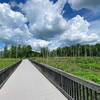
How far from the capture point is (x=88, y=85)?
6.80m

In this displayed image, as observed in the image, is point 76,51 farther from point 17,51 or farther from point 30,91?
point 30,91

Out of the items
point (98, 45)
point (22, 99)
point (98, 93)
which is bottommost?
point (22, 99)

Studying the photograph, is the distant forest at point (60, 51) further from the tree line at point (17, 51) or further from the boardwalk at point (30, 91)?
the boardwalk at point (30, 91)

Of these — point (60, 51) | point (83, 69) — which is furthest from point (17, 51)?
point (83, 69)

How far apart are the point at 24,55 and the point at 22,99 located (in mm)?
180859

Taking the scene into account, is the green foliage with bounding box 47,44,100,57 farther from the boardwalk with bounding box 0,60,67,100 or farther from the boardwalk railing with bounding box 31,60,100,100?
the boardwalk railing with bounding box 31,60,100,100

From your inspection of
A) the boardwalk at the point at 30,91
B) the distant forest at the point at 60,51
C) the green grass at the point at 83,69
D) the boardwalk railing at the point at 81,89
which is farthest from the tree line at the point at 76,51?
the boardwalk railing at the point at 81,89

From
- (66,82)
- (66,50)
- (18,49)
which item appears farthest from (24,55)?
(66,82)

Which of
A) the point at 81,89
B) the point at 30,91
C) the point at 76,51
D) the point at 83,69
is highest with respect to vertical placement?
the point at 76,51

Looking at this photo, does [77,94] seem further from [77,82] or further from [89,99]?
[89,99]

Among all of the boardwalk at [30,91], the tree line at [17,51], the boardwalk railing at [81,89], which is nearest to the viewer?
the boardwalk railing at [81,89]

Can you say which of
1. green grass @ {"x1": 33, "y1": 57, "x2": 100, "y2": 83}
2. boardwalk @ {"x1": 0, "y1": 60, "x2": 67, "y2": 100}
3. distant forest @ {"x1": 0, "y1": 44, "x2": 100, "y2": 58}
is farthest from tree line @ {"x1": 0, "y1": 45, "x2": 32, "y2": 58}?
boardwalk @ {"x1": 0, "y1": 60, "x2": 67, "y2": 100}

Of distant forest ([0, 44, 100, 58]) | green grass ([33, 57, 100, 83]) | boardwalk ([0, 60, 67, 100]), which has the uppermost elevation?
distant forest ([0, 44, 100, 58])

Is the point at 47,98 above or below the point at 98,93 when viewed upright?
below
